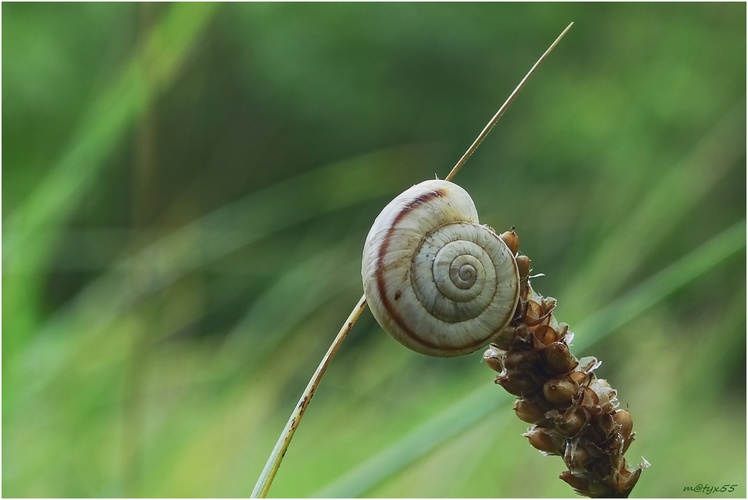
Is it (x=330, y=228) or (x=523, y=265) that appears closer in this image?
(x=523, y=265)

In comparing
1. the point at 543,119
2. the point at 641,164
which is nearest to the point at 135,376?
the point at 641,164

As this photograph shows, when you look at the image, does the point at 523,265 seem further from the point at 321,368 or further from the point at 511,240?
the point at 321,368

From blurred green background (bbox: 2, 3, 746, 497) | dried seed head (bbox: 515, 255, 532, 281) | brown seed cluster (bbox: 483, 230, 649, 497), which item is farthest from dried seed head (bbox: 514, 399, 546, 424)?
blurred green background (bbox: 2, 3, 746, 497)

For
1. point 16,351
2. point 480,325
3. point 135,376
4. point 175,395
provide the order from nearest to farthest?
1. point 480,325
2. point 135,376
3. point 16,351
4. point 175,395

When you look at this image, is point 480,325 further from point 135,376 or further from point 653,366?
point 653,366

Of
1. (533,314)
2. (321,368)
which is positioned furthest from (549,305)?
(321,368)
